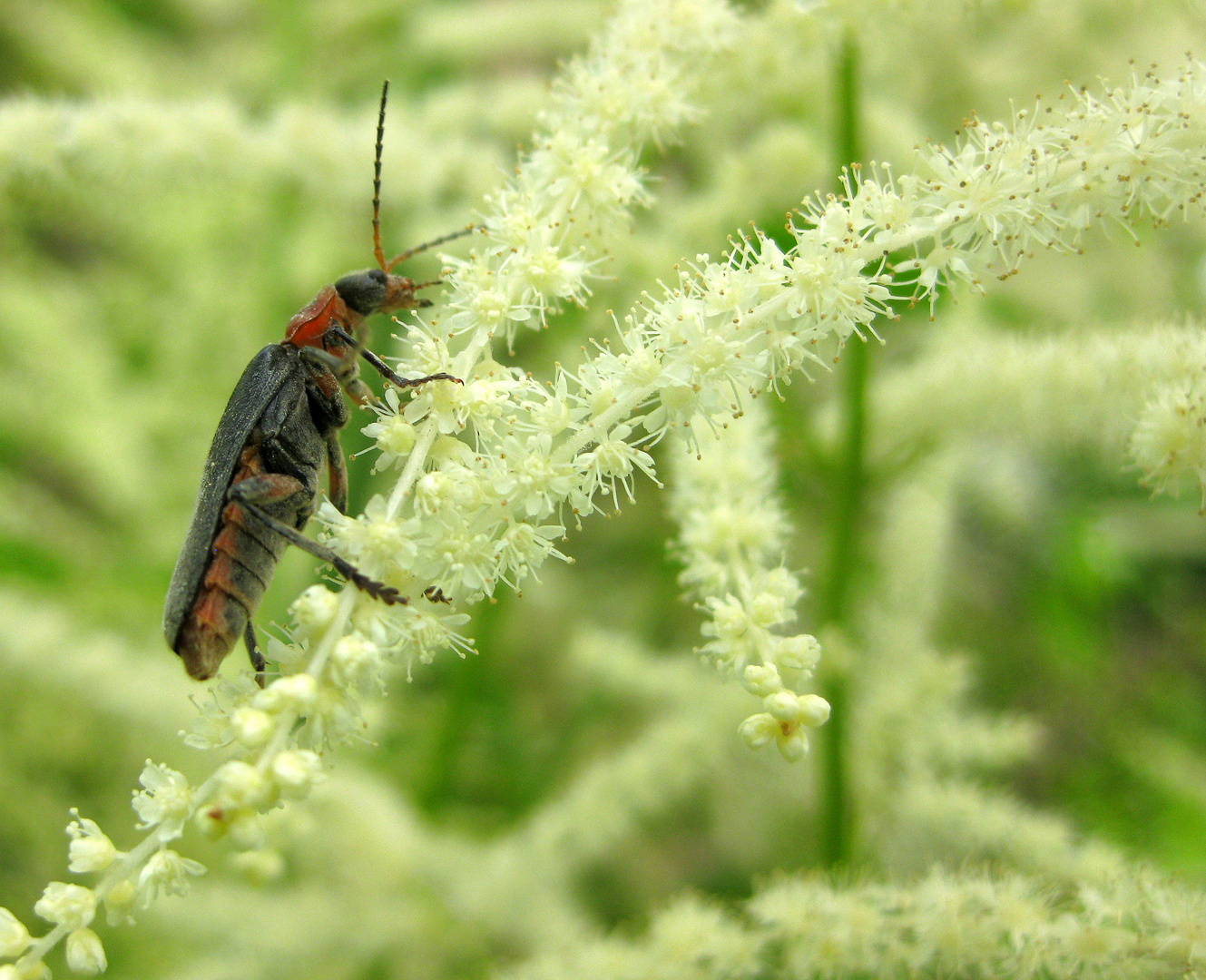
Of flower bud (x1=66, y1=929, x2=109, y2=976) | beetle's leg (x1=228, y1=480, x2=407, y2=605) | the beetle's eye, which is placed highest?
the beetle's eye

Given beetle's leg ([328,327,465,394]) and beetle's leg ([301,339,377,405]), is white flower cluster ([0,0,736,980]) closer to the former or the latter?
beetle's leg ([328,327,465,394])

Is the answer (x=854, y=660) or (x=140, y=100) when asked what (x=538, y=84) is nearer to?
(x=140, y=100)

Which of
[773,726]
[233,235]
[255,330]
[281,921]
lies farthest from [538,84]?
[281,921]

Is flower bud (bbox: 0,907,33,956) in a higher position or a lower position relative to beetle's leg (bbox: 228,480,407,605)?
lower

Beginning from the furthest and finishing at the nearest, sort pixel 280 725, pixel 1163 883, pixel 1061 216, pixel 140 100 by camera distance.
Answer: pixel 140 100 < pixel 1163 883 < pixel 1061 216 < pixel 280 725

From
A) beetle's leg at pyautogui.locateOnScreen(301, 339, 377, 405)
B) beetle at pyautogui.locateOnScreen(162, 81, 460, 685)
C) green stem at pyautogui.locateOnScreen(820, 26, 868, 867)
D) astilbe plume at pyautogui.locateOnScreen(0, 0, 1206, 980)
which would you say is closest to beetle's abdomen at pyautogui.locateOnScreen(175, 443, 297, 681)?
beetle at pyautogui.locateOnScreen(162, 81, 460, 685)

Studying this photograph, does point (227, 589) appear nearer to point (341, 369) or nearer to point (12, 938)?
point (341, 369)
